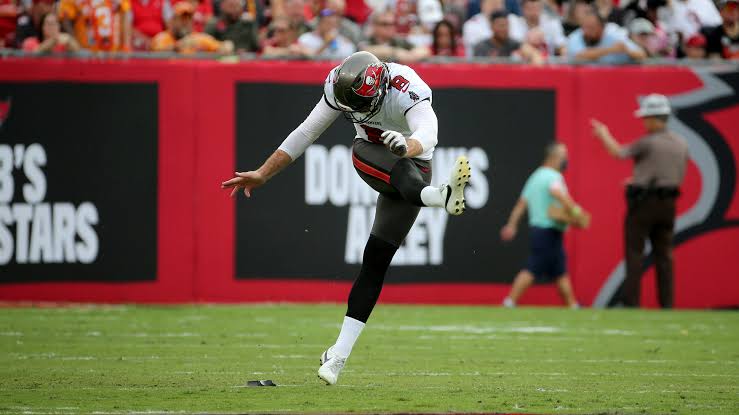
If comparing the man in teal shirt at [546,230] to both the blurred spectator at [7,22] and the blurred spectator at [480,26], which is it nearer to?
the blurred spectator at [480,26]

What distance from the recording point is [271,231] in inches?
611

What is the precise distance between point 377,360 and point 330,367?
76.3 inches

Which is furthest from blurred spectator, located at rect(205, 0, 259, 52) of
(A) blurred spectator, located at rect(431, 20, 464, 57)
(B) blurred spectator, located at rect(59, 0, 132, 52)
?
(A) blurred spectator, located at rect(431, 20, 464, 57)

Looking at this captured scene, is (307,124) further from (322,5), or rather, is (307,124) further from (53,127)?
(322,5)

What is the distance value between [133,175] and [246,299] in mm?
1968

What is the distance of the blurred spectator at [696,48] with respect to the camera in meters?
16.8

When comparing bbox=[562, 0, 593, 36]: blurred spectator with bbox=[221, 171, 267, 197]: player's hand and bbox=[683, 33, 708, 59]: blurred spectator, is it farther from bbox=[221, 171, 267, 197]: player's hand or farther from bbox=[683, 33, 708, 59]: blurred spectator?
bbox=[221, 171, 267, 197]: player's hand

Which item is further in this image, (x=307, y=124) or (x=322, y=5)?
(x=322, y=5)

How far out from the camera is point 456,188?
299 inches

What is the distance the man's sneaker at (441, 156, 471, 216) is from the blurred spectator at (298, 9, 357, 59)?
28.9 ft

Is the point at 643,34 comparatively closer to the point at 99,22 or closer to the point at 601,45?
the point at 601,45

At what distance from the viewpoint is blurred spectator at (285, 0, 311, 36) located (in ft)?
55.0

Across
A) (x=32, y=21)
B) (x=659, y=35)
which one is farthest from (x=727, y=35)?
(x=32, y=21)

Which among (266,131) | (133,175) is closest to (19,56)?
(133,175)
